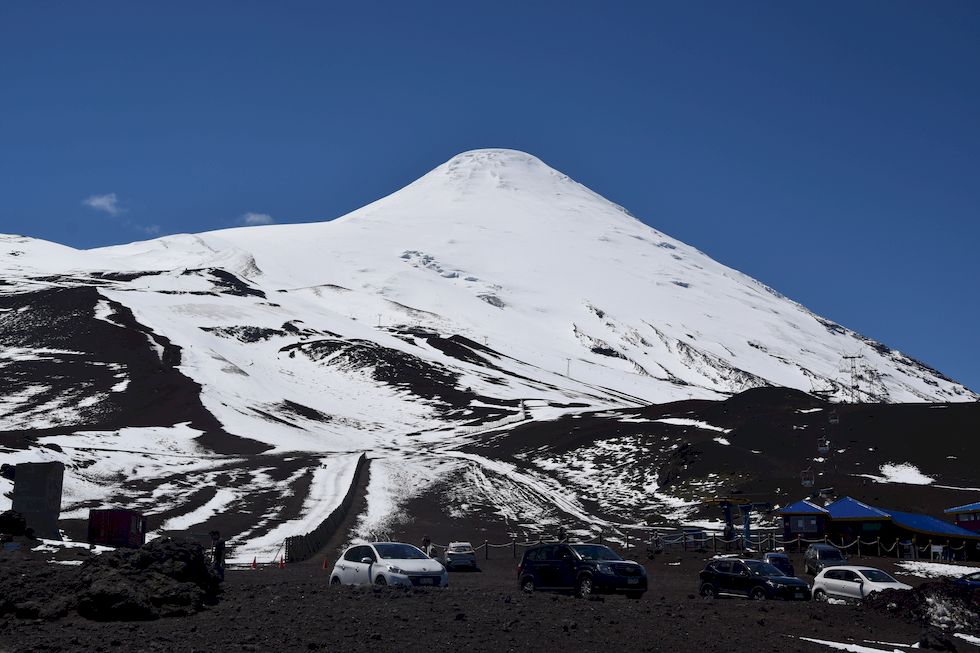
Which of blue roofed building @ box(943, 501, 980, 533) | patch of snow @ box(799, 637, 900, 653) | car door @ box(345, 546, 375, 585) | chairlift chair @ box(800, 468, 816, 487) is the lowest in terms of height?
patch of snow @ box(799, 637, 900, 653)

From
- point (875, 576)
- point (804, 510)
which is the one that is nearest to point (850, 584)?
point (875, 576)

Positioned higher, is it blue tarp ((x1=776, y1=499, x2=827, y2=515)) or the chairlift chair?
the chairlift chair

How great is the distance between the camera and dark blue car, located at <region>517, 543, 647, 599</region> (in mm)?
25922

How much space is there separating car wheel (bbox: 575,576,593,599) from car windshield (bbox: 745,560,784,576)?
5.58 m

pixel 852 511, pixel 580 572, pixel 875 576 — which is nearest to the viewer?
pixel 580 572

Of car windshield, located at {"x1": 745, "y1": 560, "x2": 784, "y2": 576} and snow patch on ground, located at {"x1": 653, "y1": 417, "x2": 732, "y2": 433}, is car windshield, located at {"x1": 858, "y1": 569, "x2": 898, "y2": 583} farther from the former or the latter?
snow patch on ground, located at {"x1": 653, "y1": 417, "x2": 732, "y2": 433}

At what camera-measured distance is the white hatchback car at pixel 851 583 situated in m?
28.2

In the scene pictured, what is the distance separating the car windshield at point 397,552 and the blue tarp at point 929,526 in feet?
103

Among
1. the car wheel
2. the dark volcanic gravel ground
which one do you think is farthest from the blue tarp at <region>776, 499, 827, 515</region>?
the car wheel

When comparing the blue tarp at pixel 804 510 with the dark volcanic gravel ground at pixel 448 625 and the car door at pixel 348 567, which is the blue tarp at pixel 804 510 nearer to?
the dark volcanic gravel ground at pixel 448 625

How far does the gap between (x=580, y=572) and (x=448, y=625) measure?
777 centimetres

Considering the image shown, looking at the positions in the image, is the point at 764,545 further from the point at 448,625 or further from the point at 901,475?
the point at 448,625

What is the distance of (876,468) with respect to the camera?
79.6 metres

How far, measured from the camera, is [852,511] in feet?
166
